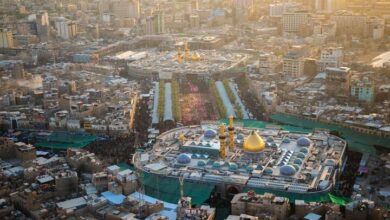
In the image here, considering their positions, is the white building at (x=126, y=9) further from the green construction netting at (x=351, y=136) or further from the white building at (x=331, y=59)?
the green construction netting at (x=351, y=136)

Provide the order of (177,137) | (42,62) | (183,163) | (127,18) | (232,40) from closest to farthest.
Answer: (183,163), (177,137), (42,62), (232,40), (127,18)

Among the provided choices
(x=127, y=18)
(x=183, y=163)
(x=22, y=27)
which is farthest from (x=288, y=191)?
(x=127, y=18)

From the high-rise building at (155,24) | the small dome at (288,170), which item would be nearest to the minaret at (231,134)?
the small dome at (288,170)

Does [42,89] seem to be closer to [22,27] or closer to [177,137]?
[177,137]

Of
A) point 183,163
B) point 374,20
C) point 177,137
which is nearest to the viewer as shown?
point 183,163

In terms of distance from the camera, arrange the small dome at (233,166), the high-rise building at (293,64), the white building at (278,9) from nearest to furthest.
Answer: the small dome at (233,166) → the high-rise building at (293,64) → the white building at (278,9)

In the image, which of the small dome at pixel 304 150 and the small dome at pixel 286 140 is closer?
the small dome at pixel 304 150
